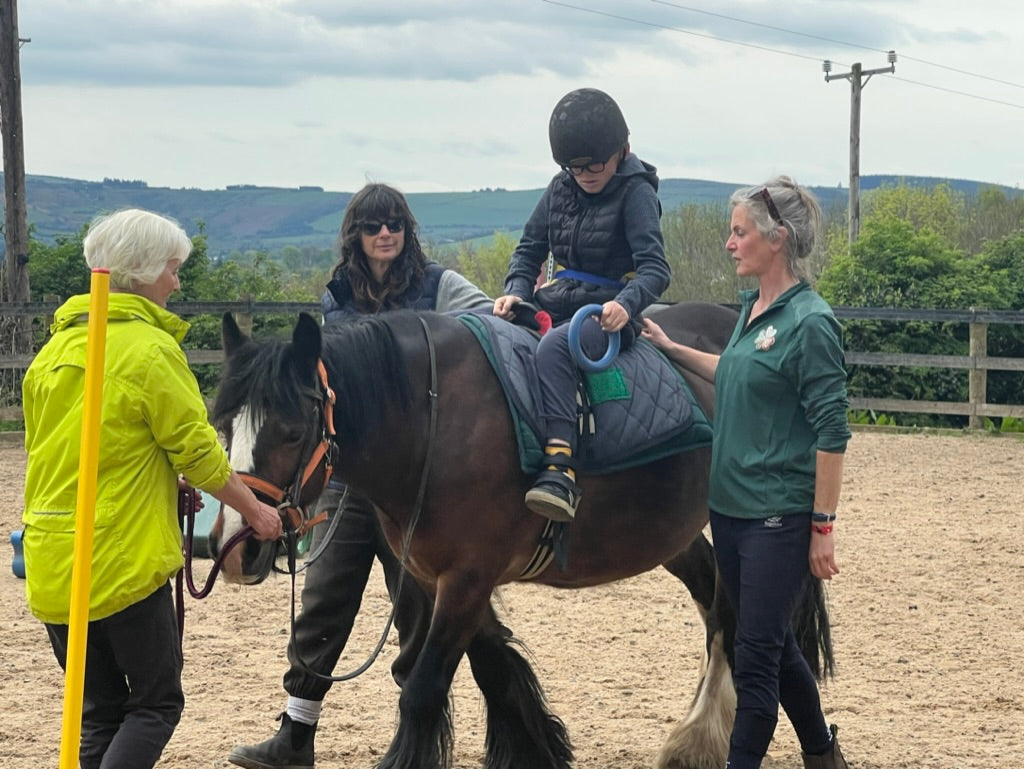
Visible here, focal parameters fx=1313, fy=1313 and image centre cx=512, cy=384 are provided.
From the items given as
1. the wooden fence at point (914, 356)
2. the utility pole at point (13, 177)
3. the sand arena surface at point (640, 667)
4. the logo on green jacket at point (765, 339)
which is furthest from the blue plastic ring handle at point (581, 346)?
the utility pole at point (13, 177)

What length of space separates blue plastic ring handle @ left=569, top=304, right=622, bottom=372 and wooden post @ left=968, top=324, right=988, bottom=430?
10.1 meters

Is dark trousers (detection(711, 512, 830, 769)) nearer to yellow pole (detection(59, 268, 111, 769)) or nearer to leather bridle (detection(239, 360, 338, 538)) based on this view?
leather bridle (detection(239, 360, 338, 538))

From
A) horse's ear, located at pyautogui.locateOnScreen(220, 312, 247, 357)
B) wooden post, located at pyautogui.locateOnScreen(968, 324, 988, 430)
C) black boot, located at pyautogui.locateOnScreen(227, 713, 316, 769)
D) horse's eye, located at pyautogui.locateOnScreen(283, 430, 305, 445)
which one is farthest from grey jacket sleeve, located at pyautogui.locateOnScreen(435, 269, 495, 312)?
wooden post, located at pyautogui.locateOnScreen(968, 324, 988, 430)

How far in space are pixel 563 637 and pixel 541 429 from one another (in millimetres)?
2391

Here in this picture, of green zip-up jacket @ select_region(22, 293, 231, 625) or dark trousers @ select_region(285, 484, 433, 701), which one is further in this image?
dark trousers @ select_region(285, 484, 433, 701)

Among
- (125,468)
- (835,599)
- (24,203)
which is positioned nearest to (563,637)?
(835,599)

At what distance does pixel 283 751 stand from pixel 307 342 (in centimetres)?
154

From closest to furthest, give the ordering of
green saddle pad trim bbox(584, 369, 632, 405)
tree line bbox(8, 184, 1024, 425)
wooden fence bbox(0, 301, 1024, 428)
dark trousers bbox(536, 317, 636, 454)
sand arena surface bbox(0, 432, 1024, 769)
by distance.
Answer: dark trousers bbox(536, 317, 636, 454)
green saddle pad trim bbox(584, 369, 632, 405)
sand arena surface bbox(0, 432, 1024, 769)
wooden fence bbox(0, 301, 1024, 428)
tree line bbox(8, 184, 1024, 425)

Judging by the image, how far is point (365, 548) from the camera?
4.29m

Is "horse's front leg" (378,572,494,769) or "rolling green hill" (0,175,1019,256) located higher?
"rolling green hill" (0,175,1019,256)

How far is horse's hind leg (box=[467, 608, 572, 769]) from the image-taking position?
13.4 feet

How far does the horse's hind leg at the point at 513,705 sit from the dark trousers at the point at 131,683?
48.5 inches

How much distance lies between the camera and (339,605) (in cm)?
425

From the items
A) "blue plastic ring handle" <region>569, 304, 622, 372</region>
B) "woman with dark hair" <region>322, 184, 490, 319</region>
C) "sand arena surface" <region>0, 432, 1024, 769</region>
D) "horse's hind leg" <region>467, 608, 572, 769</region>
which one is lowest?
"sand arena surface" <region>0, 432, 1024, 769</region>
